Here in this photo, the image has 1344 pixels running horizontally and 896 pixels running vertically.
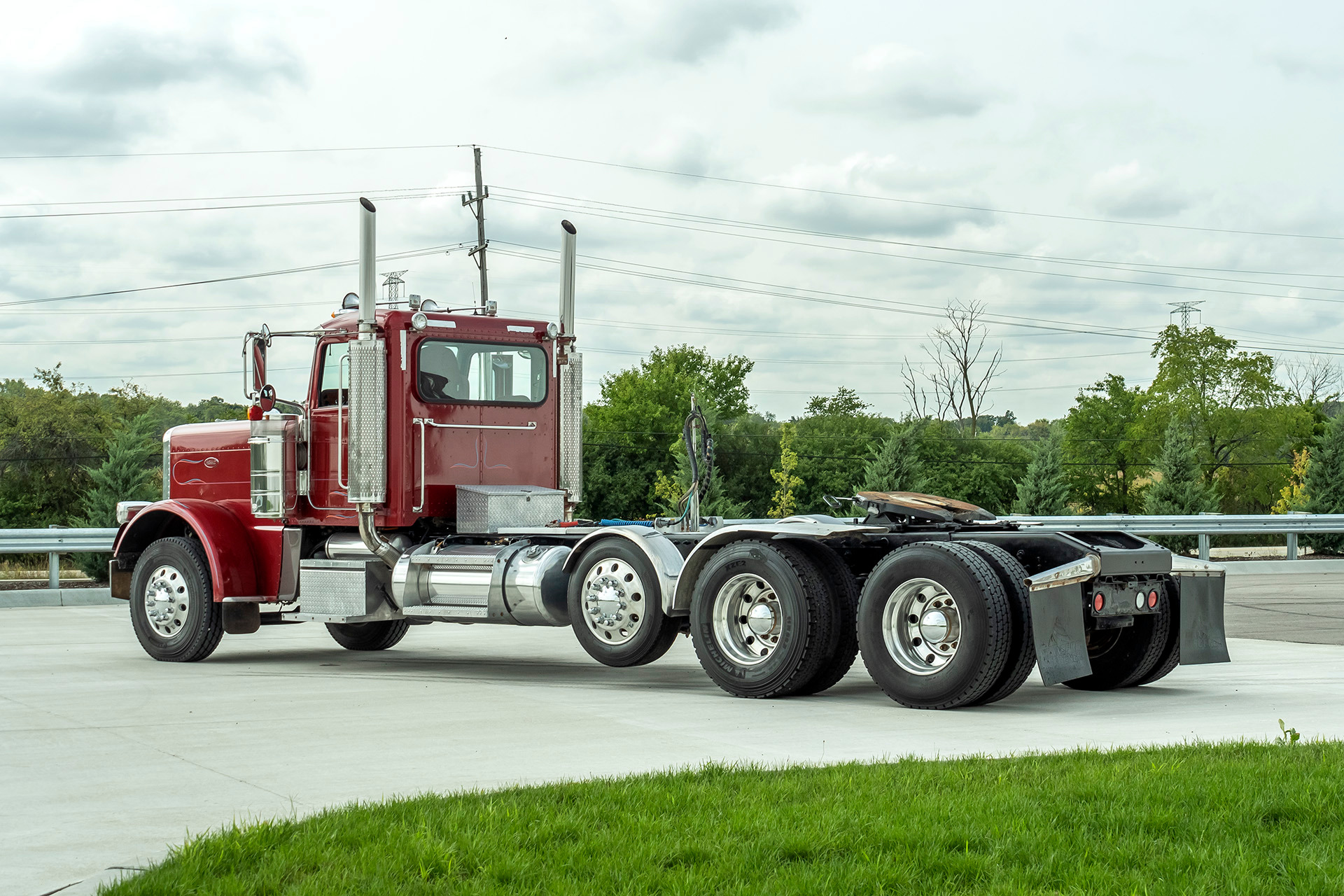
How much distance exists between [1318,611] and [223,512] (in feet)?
40.2

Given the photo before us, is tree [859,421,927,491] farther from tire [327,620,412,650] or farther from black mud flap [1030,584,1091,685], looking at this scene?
black mud flap [1030,584,1091,685]

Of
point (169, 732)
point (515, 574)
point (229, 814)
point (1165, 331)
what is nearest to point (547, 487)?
point (515, 574)

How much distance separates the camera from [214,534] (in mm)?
12273

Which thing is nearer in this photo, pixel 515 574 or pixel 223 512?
pixel 515 574

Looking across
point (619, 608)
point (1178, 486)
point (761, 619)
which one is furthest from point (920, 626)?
point (1178, 486)

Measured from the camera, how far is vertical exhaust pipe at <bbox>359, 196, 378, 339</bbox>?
11828 millimetres

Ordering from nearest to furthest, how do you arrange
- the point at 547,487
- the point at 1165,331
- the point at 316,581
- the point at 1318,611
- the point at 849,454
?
the point at 316,581, the point at 547,487, the point at 1318,611, the point at 849,454, the point at 1165,331

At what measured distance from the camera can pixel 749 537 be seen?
9828mm

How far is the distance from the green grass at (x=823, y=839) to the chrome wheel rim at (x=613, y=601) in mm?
4345

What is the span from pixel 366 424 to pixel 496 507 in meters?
1.26

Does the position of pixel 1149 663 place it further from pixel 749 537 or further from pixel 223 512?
pixel 223 512

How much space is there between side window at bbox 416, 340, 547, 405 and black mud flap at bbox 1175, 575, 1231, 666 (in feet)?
18.9

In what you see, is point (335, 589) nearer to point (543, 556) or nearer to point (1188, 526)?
point (543, 556)

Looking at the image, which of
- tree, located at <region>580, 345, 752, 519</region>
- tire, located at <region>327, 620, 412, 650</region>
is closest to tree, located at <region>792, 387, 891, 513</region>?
tree, located at <region>580, 345, 752, 519</region>
